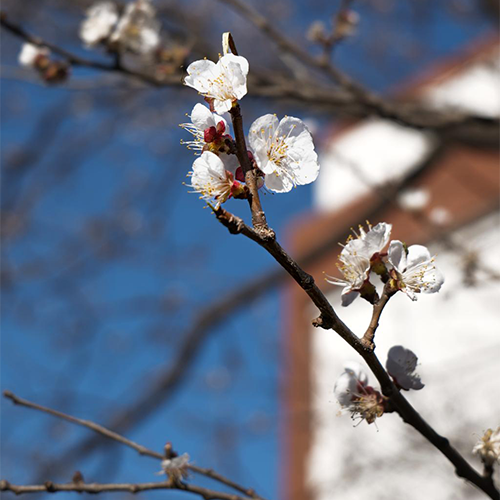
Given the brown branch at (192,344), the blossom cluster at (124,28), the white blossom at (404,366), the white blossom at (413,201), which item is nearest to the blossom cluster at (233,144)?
the white blossom at (404,366)

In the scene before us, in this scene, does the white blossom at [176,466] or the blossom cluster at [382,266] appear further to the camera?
the white blossom at [176,466]

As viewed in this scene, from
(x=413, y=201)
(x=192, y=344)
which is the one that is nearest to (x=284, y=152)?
(x=413, y=201)

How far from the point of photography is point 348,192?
959 cm

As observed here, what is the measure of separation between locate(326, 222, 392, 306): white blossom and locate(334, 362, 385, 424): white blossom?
164 millimetres

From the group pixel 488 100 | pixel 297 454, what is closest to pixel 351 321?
pixel 297 454

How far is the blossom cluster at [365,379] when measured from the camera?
1181 mm

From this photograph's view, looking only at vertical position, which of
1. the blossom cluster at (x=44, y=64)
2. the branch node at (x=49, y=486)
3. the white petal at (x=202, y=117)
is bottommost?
the branch node at (x=49, y=486)

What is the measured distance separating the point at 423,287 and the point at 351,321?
693cm

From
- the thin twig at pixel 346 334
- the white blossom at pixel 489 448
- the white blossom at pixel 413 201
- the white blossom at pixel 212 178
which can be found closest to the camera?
the thin twig at pixel 346 334

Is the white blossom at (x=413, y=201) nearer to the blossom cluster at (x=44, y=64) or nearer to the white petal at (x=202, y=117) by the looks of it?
the blossom cluster at (x=44, y=64)

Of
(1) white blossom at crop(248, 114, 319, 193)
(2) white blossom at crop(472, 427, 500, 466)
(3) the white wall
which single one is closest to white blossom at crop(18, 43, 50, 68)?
(1) white blossom at crop(248, 114, 319, 193)

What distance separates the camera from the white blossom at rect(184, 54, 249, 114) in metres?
1.02

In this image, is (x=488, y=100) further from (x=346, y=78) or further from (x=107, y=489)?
(x=107, y=489)

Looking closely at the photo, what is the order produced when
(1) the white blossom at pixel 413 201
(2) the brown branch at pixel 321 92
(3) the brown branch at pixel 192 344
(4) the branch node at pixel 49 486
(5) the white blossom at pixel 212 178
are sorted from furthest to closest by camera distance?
(3) the brown branch at pixel 192 344 → (1) the white blossom at pixel 413 201 → (2) the brown branch at pixel 321 92 → (4) the branch node at pixel 49 486 → (5) the white blossom at pixel 212 178
